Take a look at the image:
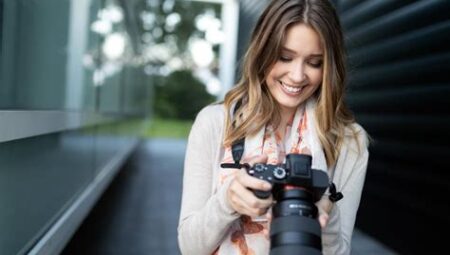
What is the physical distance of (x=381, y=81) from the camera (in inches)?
182

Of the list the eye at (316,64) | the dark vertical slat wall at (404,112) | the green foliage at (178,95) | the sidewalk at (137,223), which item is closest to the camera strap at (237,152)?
the eye at (316,64)

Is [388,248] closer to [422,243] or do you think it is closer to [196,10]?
[422,243]

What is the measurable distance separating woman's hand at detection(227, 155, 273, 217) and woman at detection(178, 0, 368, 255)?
166 millimetres

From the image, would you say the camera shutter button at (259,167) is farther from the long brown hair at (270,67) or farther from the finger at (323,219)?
the long brown hair at (270,67)

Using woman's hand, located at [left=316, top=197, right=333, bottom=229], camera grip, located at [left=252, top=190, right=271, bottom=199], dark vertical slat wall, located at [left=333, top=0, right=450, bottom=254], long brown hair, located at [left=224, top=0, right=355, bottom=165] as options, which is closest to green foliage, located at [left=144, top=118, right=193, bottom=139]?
dark vertical slat wall, located at [left=333, top=0, right=450, bottom=254]

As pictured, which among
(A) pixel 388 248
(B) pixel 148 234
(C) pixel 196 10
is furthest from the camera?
(C) pixel 196 10

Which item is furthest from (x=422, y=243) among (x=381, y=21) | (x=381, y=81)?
(x=381, y=21)

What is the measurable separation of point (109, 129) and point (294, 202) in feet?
19.2

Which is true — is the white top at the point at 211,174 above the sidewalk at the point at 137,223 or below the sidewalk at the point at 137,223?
above

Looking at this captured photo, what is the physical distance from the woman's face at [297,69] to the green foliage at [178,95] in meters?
25.8

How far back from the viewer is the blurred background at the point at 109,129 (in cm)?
240

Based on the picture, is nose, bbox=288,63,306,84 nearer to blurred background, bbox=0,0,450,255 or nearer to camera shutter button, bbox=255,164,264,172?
camera shutter button, bbox=255,164,264,172

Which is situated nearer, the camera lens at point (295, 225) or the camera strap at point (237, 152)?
the camera lens at point (295, 225)

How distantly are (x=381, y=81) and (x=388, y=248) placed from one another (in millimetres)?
1368
